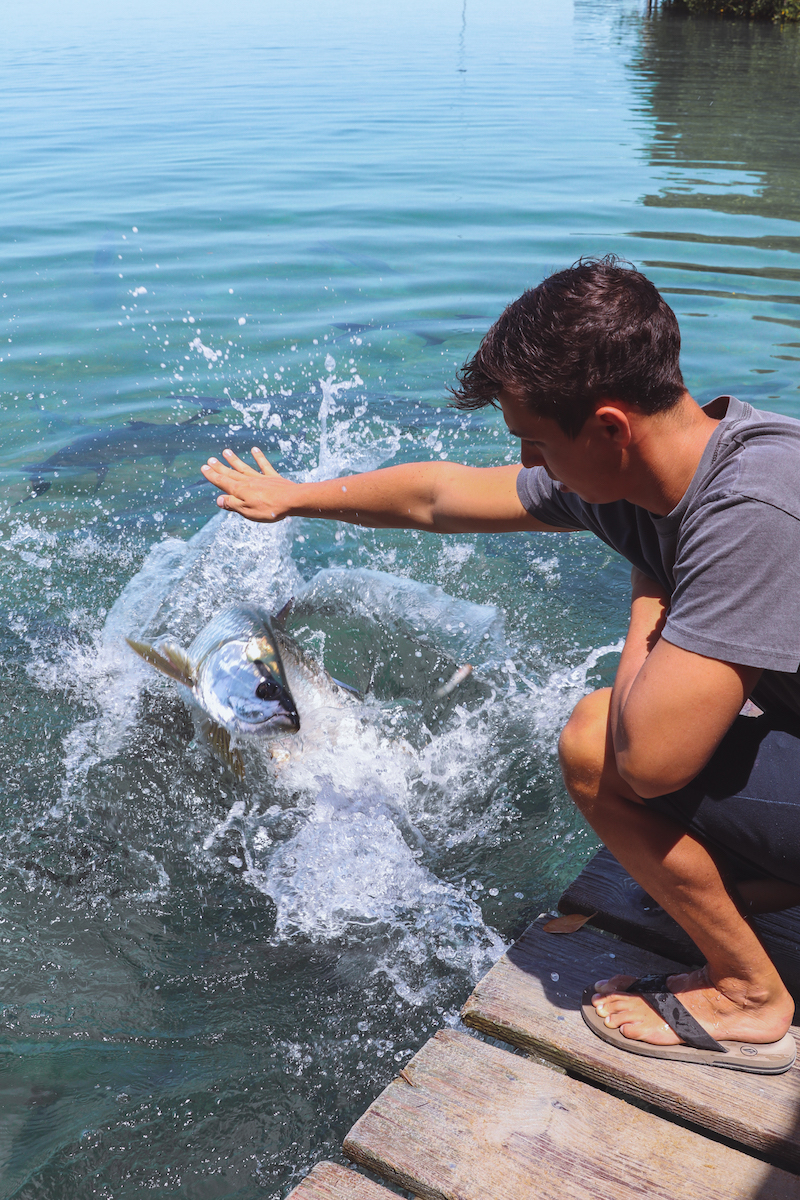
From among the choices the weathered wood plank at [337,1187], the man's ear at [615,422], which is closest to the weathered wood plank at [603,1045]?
the weathered wood plank at [337,1187]

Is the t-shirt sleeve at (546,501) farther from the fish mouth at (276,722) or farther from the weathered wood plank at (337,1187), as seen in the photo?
the weathered wood plank at (337,1187)

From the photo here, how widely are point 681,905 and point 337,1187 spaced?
103cm

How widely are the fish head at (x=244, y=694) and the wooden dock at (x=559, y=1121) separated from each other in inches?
52.4

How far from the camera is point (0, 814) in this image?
3756mm

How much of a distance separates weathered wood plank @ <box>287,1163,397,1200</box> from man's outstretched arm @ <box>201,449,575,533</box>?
1.83m

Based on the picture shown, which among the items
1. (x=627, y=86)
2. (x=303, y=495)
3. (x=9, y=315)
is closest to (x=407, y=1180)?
(x=303, y=495)

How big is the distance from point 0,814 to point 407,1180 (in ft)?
7.66

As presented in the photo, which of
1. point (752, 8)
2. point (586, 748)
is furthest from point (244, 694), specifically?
point (752, 8)

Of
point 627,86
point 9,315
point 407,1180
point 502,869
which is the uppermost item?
point 627,86

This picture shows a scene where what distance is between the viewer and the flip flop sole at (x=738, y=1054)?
2299 mm

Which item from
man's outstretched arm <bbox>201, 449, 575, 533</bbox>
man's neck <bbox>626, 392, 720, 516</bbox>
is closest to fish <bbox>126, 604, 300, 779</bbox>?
man's outstretched arm <bbox>201, 449, 575, 533</bbox>

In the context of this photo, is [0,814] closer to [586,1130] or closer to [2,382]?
[586,1130]

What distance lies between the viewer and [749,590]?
193 cm

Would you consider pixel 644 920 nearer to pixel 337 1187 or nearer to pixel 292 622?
pixel 337 1187
